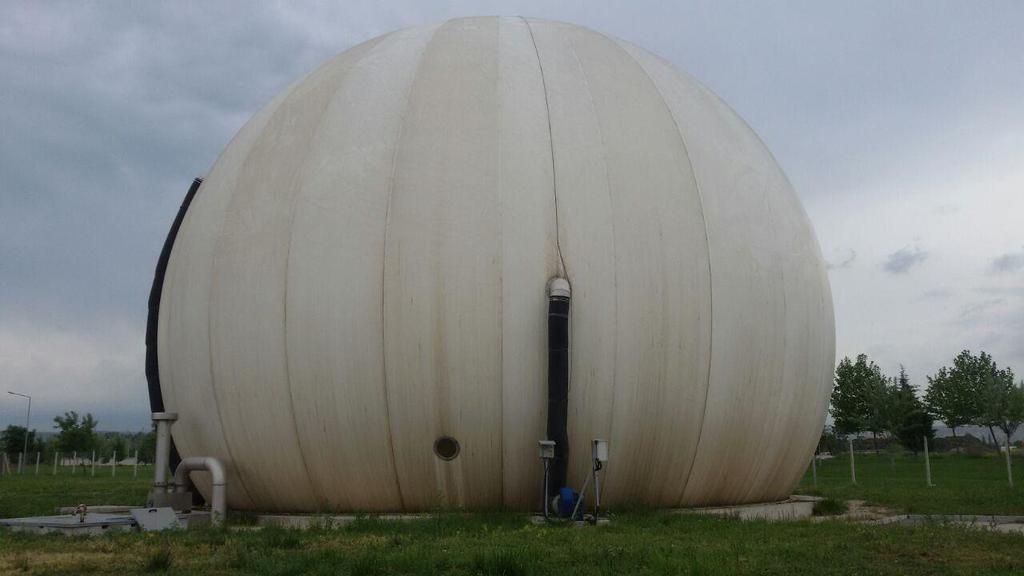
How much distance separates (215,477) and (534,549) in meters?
6.93

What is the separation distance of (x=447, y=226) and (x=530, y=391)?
9.42 feet

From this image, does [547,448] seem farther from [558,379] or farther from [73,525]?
[73,525]

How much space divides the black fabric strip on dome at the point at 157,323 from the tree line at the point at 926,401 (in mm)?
49765

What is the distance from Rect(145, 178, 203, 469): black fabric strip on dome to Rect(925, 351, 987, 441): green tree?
190 ft

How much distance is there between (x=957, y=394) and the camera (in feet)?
204

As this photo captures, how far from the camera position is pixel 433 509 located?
13688 millimetres

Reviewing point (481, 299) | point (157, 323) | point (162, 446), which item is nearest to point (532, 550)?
point (481, 299)

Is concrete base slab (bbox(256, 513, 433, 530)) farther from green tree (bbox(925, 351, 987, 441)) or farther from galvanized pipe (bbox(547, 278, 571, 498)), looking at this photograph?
green tree (bbox(925, 351, 987, 441))

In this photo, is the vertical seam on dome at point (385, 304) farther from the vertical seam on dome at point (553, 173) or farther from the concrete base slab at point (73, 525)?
the concrete base slab at point (73, 525)

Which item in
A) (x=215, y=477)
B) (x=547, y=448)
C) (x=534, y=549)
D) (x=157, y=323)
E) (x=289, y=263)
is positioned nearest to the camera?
(x=534, y=549)

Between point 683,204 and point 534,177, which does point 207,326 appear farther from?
point 683,204

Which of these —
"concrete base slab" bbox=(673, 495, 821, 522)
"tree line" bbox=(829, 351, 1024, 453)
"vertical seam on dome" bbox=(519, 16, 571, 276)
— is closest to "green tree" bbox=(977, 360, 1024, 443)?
"tree line" bbox=(829, 351, 1024, 453)

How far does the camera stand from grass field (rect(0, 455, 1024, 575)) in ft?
29.3

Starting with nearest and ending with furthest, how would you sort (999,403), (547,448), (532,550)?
(532,550) < (547,448) < (999,403)
